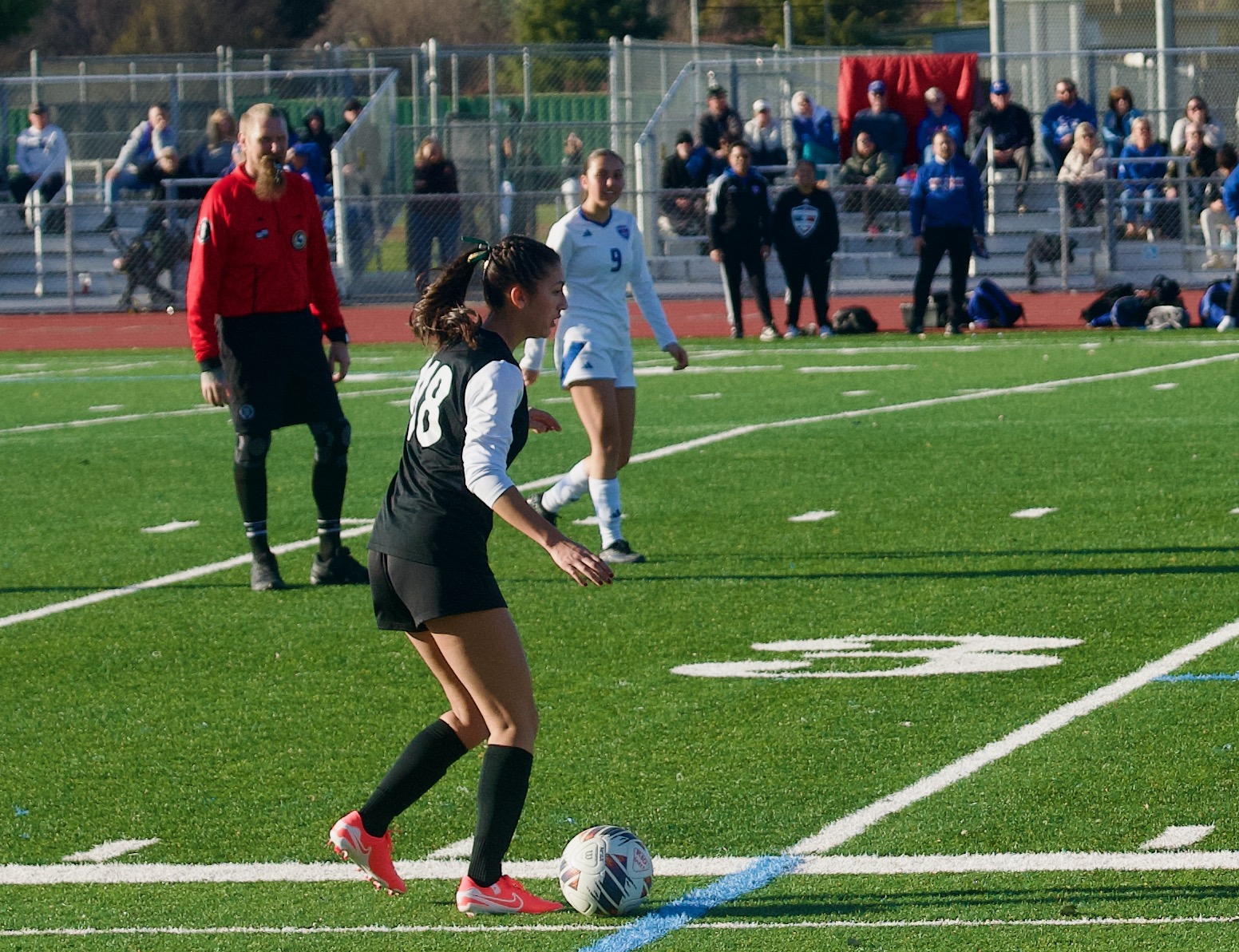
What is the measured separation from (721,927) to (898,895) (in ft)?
1.56

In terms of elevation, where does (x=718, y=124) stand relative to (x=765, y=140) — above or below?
above

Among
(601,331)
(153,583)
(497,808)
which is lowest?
(153,583)

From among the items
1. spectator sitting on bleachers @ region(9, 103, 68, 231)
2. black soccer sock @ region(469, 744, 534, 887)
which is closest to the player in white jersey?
black soccer sock @ region(469, 744, 534, 887)

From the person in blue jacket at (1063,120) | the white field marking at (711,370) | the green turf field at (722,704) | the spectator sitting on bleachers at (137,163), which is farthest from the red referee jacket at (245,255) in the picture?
the spectator sitting on bleachers at (137,163)

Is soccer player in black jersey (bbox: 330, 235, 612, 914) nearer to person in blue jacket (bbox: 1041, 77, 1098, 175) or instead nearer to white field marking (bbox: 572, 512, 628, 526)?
white field marking (bbox: 572, 512, 628, 526)

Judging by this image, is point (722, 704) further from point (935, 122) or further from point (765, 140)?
point (765, 140)

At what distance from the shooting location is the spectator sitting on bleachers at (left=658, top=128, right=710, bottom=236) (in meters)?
27.5

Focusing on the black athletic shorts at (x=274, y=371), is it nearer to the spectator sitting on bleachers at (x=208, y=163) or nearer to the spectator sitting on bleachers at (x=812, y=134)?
the spectator sitting on bleachers at (x=208, y=163)

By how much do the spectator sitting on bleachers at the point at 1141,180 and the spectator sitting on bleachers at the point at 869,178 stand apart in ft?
9.63

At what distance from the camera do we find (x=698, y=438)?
15.1m

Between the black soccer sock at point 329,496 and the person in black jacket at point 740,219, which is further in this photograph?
the person in black jacket at point 740,219

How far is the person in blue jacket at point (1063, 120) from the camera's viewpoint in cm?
2709

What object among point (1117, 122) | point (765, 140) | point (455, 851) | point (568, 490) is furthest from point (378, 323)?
point (455, 851)

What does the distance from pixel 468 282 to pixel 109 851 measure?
192cm
